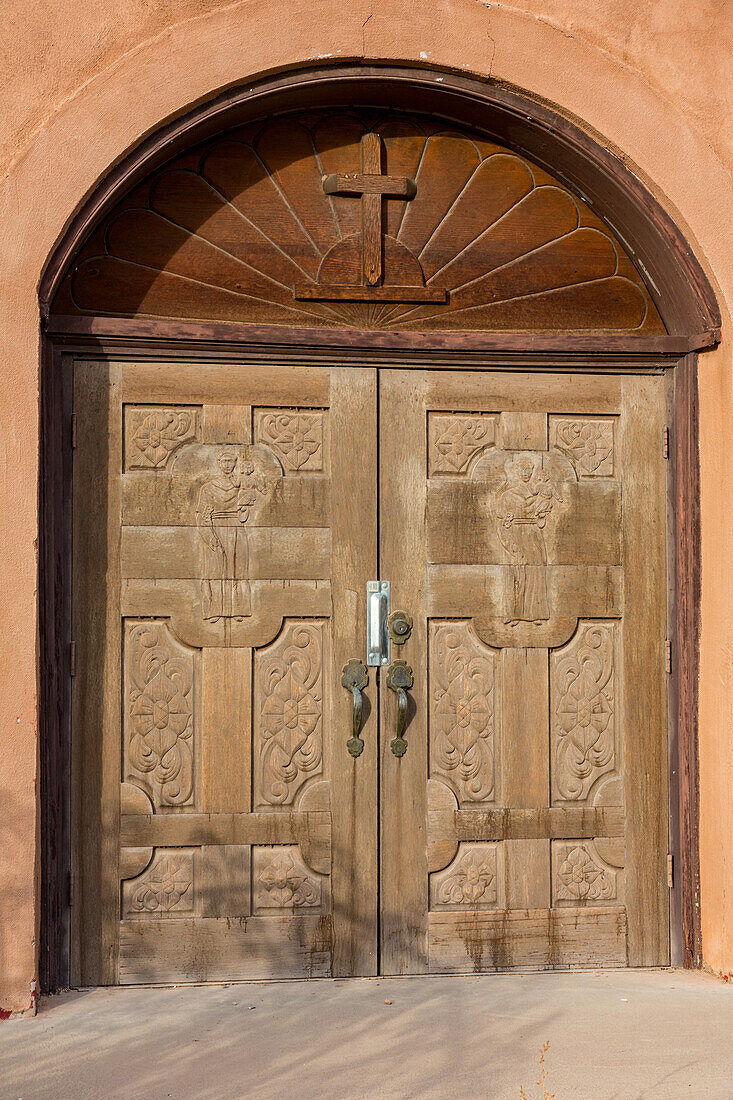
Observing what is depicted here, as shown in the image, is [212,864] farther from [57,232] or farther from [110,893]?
[57,232]

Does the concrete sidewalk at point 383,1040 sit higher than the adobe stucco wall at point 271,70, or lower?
lower

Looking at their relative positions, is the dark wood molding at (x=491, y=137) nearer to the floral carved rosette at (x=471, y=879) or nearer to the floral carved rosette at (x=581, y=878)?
the floral carved rosette at (x=581, y=878)

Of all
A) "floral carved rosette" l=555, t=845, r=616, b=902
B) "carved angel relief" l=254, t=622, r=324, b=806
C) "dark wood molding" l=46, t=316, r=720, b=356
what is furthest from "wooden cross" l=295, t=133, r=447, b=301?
"floral carved rosette" l=555, t=845, r=616, b=902

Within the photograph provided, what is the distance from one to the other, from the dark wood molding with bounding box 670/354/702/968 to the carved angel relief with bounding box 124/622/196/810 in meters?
1.87

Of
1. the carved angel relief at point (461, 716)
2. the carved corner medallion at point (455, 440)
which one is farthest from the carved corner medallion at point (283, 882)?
the carved corner medallion at point (455, 440)

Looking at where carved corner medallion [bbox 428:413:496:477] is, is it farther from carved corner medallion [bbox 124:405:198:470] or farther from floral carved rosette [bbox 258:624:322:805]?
carved corner medallion [bbox 124:405:198:470]

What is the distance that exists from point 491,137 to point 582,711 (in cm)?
227

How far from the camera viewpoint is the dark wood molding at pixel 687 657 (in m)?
3.87

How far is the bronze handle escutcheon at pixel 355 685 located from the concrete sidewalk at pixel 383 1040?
0.86 metres

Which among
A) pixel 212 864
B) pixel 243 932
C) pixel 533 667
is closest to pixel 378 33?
pixel 533 667

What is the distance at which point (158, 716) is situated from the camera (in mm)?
3727

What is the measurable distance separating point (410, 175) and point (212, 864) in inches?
107

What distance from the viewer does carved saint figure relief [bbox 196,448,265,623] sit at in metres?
3.76

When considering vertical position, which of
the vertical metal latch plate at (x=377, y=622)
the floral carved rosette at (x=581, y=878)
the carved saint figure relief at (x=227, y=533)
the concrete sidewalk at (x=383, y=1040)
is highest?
the carved saint figure relief at (x=227, y=533)
